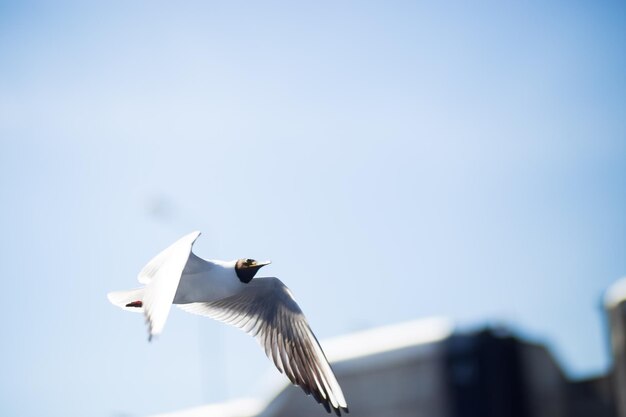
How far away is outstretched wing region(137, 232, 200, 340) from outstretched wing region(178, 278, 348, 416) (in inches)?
49.9

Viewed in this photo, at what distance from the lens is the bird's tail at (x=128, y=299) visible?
21.2ft

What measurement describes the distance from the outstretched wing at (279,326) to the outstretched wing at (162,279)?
4.16ft

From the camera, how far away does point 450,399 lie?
18.4 meters

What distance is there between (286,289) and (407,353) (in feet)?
41.6

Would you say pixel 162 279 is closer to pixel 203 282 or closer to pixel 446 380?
pixel 203 282

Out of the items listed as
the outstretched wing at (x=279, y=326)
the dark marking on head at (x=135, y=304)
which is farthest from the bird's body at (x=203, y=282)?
the outstretched wing at (x=279, y=326)

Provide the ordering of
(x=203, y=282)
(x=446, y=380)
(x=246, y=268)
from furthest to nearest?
(x=446, y=380) < (x=246, y=268) < (x=203, y=282)

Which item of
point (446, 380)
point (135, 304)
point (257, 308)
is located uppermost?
point (135, 304)

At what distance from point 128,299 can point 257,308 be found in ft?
3.70

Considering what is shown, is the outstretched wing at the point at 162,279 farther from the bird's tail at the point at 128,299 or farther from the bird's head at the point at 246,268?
the bird's head at the point at 246,268

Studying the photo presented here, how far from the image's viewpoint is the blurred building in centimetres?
1848

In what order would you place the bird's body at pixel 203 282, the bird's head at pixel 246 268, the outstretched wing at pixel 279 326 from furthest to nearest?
1. the outstretched wing at pixel 279 326
2. the bird's head at pixel 246 268
3. the bird's body at pixel 203 282

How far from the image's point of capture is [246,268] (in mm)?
6266

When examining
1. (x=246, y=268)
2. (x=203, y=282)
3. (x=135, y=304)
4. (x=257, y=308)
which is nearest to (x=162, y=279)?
(x=203, y=282)
